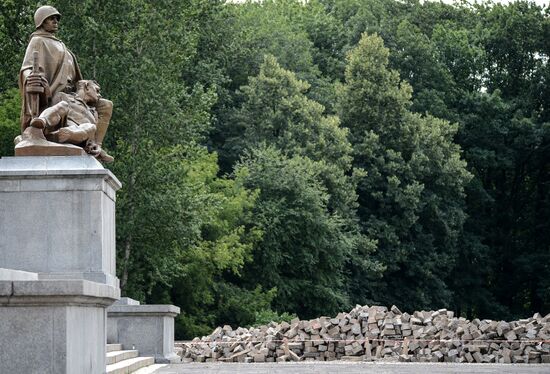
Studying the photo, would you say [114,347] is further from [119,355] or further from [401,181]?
[401,181]

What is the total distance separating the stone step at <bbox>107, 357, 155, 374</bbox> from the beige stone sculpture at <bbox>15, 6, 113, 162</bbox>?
261cm

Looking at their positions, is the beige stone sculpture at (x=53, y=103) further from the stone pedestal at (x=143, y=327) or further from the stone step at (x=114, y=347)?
the stone pedestal at (x=143, y=327)

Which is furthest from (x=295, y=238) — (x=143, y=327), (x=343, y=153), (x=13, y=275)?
(x=13, y=275)

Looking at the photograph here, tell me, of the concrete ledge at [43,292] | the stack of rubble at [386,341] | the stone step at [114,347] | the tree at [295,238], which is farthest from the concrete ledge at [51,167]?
the tree at [295,238]

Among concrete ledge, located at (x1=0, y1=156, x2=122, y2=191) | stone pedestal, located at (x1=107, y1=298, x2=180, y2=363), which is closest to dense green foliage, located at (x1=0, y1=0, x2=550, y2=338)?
stone pedestal, located at (x1=107, y1=298, x2=180, y2=363)

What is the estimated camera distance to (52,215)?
14297mm

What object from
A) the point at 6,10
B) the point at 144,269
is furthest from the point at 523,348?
the point at 6,10

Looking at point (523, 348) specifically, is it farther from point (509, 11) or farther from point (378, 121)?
point (509, 11)

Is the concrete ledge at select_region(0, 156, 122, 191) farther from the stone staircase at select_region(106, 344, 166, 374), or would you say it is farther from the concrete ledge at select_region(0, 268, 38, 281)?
the stone staircase at select_region(106, 344, 166, 374)

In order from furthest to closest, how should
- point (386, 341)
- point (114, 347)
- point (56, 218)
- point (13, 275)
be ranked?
point (386, 341)
point (114, 347)
point (56, 218)
point (13, 275)

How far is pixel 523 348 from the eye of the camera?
93.2ft

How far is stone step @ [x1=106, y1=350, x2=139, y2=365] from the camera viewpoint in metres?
17.2

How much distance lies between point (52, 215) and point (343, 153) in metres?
38.9

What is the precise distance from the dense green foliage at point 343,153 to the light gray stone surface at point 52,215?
64.1 feet
